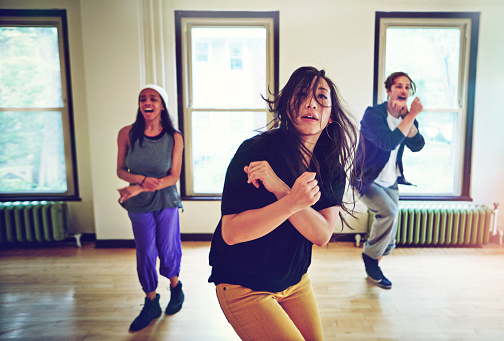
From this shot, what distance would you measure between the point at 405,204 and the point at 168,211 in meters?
2.86

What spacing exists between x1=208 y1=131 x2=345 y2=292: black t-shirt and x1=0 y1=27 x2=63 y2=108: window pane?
3688 millimetres

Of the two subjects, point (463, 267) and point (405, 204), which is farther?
point (405, 204)

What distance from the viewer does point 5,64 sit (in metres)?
3.84

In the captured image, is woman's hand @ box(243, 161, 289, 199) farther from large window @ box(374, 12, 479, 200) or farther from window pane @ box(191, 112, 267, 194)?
large window @ box(374, 12, 479, 200)

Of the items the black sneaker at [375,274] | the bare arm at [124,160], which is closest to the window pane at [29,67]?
the bare arm at [124,160]

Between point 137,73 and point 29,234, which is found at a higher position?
point 137,73

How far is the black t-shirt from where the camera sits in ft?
3.43

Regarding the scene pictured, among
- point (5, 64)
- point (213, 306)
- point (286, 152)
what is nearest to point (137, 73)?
point (5, 64)

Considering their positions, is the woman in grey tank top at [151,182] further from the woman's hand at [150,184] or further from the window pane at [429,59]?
the window pane at [429,59]

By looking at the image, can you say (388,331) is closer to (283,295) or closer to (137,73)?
(283,295)

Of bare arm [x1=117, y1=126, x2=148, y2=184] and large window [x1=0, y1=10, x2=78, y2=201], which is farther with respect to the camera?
large window [x1=0, y1=10, x2=78, y2=201]

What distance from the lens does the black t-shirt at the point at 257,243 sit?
3.43 feet

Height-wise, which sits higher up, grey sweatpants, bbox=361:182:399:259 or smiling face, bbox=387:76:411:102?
smiling face, bbox=387:76:411:102

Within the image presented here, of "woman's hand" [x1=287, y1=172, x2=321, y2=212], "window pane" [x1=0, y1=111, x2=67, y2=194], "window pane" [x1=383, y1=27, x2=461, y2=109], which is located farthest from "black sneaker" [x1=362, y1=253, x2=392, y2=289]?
"window pane" [x1=0, y1=111, x2=67, y2=194]
